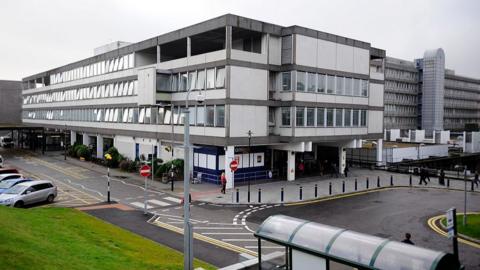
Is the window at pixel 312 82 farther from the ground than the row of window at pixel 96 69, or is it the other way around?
the row of window at pixel 96 69

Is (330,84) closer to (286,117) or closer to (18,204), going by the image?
(286,117)

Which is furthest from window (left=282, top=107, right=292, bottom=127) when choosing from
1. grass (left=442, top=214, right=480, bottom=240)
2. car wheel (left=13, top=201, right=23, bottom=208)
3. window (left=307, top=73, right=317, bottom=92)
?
car wheel (left=13, top=201, right=23, bottom=208)

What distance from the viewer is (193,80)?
3747 centimetres

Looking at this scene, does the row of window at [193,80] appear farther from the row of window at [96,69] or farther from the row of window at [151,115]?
the row of window at [96,69]

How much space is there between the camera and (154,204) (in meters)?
27.3

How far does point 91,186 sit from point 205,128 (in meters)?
11.1

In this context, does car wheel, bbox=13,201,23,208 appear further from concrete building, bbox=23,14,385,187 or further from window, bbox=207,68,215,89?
window, bbox=207,68,215,89

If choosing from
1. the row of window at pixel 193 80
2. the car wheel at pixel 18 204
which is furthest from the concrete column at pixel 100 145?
the car wheel at pixel 18 204

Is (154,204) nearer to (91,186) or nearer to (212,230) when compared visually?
(212,230)

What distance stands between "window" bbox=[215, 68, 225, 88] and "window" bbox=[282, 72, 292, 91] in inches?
251

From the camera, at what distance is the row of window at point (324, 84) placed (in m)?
36.8

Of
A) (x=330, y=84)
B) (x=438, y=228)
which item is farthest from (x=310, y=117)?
(x=438, y=228)

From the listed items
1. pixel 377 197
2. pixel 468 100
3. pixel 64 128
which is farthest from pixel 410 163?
pixel 468 100

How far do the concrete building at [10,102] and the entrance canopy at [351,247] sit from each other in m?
107
